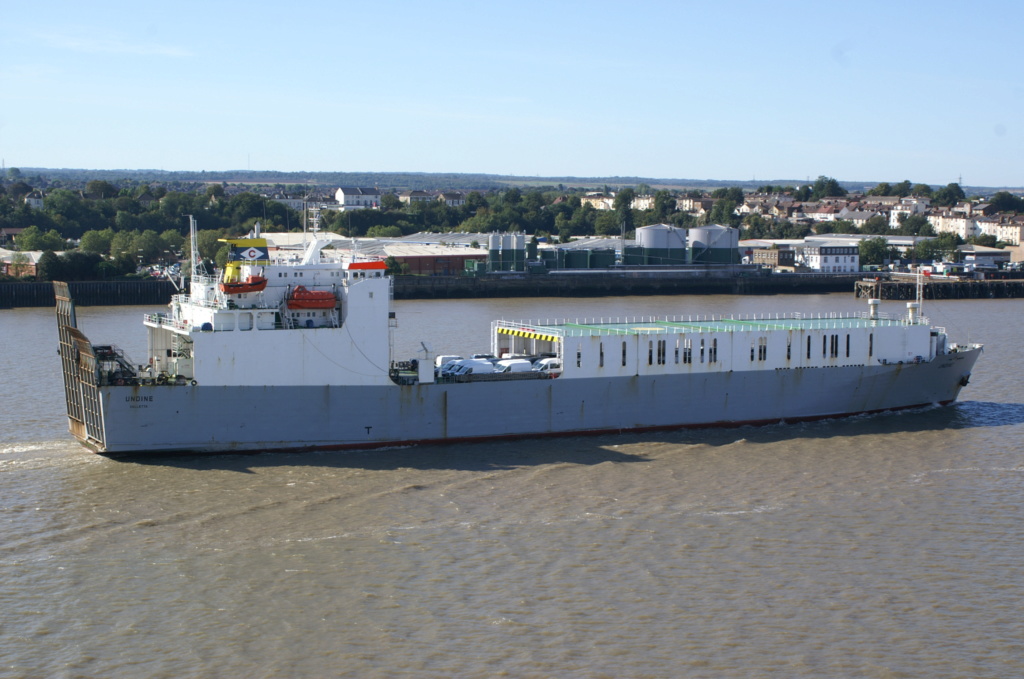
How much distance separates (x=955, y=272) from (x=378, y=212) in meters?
46.2

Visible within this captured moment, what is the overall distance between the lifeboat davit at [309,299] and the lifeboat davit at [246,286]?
0.59 metres

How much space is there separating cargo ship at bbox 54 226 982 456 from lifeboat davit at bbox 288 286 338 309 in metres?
0.03

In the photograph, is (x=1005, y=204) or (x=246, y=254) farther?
(x=1005, y=204)

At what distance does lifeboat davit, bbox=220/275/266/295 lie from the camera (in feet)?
65.6

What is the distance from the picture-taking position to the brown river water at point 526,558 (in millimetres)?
12141

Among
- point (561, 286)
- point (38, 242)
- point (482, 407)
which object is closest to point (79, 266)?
point (38, 242)

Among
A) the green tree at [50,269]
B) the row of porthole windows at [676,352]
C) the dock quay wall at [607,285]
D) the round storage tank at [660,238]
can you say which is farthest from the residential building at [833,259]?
the row of porthole windows at [676,352]

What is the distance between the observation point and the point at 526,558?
1483 cm

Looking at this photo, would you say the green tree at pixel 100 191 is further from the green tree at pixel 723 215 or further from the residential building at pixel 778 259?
the residential building at pixel 778 259

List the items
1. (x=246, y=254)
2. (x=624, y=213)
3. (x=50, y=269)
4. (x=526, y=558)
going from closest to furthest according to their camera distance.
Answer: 1. (x=526, y=558)
2. (x=246, y=254)
3. (x=50, y=269)
4. (x=624, y=213)

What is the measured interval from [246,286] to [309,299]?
1.18m

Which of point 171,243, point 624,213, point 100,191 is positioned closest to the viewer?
point 171,243

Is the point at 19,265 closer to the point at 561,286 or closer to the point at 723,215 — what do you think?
the point at 561,286

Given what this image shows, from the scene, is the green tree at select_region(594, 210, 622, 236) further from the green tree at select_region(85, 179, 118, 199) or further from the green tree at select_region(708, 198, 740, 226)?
the green tree at select_region(85, 179, 118, 199)
